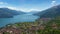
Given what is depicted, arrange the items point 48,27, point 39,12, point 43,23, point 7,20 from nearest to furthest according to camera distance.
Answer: point 39,12 < point 7,20 < point 43,23 < point 48,27

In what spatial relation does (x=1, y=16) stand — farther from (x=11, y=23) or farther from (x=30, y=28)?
(x=30, y=28)

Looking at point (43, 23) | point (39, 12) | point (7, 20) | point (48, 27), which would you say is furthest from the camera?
point (48, 27)

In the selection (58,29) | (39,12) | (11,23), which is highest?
(39,12)

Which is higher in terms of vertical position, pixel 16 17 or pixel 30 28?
pixel 16 17

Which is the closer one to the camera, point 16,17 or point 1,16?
point 16,17

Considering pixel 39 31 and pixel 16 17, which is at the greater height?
pixel 16 17

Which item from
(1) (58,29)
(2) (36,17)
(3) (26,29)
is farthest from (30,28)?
(1) (58,29)

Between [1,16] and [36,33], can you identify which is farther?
[36,33]

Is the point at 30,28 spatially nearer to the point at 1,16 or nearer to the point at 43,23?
the point at 43,23

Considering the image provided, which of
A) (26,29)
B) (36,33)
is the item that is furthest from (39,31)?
(26,29)
